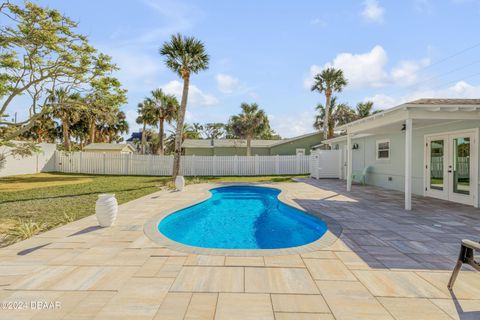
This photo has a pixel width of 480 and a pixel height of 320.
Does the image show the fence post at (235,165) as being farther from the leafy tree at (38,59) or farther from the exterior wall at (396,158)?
the leafy tree at (38,59)

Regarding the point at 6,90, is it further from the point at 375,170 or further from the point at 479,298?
the point at 375,170

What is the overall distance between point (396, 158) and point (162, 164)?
14149mm

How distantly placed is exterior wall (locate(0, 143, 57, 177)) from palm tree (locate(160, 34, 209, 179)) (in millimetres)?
9133

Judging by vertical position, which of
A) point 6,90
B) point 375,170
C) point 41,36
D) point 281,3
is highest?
point 281,3

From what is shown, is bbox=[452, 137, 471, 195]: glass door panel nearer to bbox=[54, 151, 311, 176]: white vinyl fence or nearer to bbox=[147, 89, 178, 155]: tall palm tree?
bbox=[54, 151, 311, 176]: white vinyl fence

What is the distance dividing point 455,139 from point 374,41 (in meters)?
A: 6.26

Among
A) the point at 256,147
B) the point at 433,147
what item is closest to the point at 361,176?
the point at 433,147

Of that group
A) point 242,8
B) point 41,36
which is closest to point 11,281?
point 41,36

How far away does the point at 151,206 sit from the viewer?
23.8 ft

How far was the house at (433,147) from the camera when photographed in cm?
676

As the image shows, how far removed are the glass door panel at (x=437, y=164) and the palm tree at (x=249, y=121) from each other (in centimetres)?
1716

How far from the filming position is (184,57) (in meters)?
12.5

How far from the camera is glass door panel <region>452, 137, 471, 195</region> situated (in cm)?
763

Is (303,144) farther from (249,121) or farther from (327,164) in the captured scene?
(327,164)
